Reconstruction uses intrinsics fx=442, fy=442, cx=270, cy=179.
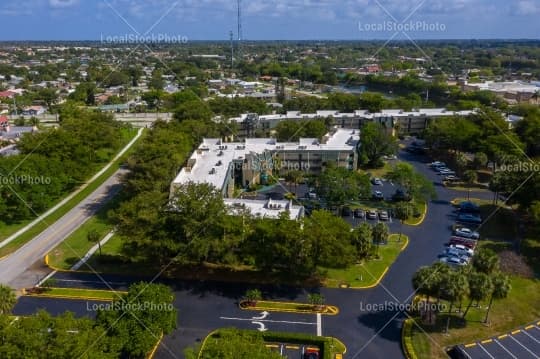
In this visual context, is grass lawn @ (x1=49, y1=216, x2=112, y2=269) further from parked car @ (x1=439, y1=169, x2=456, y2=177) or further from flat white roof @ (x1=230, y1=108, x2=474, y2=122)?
parked car @ (x1=439, y1=169, x2=456, y2=177)

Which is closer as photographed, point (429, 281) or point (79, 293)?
point (429, 281)

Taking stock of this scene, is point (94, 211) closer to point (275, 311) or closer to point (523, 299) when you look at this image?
point (275, 311)

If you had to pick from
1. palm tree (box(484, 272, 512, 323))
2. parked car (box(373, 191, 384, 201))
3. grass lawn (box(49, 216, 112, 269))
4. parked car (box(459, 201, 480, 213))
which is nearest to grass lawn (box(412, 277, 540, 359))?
palm tree (box(484, 272, 512, 323))

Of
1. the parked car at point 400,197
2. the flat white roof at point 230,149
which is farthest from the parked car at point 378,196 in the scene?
the flat white roof at point 230,149

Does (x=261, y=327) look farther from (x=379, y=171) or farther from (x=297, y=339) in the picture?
(x=379, y=171)

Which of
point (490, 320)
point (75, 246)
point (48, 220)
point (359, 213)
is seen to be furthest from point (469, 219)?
point (48, 220)

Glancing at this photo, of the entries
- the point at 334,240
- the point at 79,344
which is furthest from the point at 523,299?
the point at 79,344

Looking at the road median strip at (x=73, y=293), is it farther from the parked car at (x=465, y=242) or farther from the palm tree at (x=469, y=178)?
the palm tree at (x=469, y=178)
